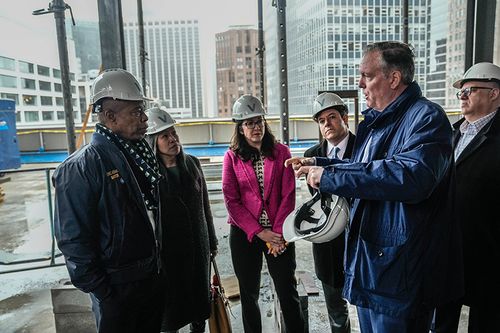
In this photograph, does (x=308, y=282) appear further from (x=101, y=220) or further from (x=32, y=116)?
(x=32, y=116)

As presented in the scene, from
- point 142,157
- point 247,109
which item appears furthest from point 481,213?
point 142,157

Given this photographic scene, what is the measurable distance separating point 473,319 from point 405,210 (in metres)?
1.35

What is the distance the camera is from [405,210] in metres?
1.47

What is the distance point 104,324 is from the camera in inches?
73.0

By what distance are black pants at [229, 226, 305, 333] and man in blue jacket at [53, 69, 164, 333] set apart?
68cm

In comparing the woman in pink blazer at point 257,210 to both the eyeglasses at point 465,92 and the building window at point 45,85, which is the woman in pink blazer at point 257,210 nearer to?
the eyeglasses at point 465,92

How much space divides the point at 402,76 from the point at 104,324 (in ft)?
6.13

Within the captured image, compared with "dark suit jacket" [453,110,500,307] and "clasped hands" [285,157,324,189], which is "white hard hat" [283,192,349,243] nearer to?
"clasped hands" [285,157,324,189]

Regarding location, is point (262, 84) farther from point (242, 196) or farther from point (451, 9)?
point (451, 9)

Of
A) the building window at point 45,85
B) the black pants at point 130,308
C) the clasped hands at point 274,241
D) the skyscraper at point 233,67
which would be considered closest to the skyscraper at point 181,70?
the skyscraper at point 233,67

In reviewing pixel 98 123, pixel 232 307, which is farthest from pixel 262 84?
pixel 98 123

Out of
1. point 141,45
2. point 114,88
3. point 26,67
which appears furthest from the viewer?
point 26,67

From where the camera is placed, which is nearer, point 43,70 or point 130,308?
point 130,308

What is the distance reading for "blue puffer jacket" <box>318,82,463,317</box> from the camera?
139 cm
